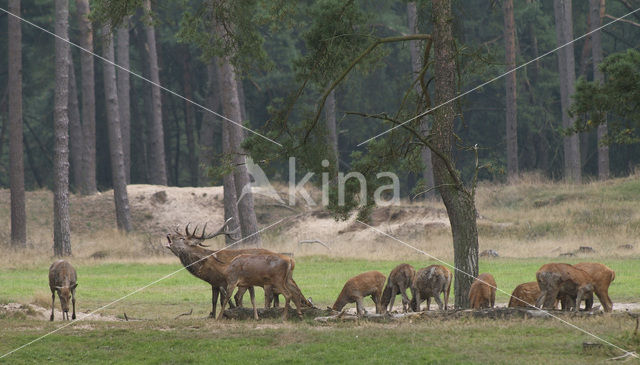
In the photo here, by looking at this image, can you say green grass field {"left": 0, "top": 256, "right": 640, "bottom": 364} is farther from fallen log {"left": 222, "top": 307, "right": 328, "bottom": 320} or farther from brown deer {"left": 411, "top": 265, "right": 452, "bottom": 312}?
brown deer {"left": 411, "top": 265, "right": 452, "bottom": 312}

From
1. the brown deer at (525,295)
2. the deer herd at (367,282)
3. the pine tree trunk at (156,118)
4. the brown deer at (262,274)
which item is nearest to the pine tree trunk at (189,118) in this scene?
the pine tree trunk at (156,118)

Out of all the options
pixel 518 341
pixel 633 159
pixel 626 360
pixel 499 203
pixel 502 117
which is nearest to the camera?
pixel 626 360

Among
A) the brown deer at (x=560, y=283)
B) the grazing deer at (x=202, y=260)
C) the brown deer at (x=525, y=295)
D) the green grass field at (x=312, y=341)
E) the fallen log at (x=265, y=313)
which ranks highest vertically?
the grazing deer at (x=202, y=260)

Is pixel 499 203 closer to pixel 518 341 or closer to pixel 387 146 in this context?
pixel 387 146

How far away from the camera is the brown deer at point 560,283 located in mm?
14797

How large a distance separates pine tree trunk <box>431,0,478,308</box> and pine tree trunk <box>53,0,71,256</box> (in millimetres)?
20596

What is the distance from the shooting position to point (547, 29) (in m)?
55.8

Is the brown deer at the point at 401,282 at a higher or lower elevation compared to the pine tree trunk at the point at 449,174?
lower

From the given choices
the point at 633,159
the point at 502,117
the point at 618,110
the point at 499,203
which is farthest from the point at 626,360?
the point at 502,117

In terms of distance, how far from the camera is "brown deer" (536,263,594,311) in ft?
48.5

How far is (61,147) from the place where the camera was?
3400 cm

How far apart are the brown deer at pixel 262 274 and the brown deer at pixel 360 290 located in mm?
1230

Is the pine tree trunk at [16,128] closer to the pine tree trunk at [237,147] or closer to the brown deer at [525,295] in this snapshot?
the pine tree trunk at [237,147]

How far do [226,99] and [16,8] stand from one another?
1179 cm
